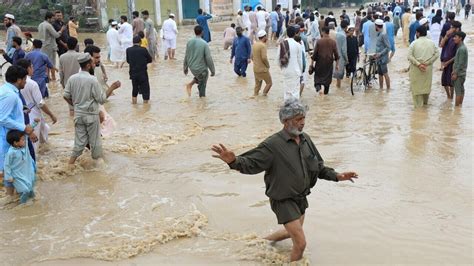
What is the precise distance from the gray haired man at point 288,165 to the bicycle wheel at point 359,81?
8.22 metres

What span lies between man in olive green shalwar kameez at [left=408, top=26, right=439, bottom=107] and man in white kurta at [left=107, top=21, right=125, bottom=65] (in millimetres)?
9685

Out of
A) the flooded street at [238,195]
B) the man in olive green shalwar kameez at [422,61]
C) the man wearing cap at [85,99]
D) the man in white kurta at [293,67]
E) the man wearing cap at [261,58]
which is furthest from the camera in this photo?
the man wearing cap at [261,58]

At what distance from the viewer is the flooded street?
4.89 m

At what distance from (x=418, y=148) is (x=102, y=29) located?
82.6ft

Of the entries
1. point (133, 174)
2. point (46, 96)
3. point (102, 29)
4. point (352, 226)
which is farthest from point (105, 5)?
point (352, 226)

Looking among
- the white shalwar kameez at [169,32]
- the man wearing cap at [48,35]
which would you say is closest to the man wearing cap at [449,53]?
the man wearing cap at [48,35]

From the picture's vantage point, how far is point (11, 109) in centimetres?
598

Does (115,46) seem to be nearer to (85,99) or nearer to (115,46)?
(115,46)

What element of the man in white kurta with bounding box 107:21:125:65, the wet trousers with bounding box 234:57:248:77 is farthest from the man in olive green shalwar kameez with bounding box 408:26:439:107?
the man in white kurta with bounding box 107:21:125:65

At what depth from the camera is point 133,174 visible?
720 centimetres

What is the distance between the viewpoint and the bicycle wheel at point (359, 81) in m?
12.2

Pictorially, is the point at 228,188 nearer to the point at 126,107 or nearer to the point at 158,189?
the point at 158,189

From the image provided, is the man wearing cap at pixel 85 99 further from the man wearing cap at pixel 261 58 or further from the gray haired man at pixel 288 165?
the man wearing cap at pixel 261 58

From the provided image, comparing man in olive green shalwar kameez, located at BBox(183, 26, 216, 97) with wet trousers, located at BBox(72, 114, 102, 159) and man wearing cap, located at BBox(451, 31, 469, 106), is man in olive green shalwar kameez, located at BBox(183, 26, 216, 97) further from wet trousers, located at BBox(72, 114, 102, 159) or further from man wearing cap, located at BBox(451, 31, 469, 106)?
man wearing cap, located at BBox(451, 31, 469, 106)
